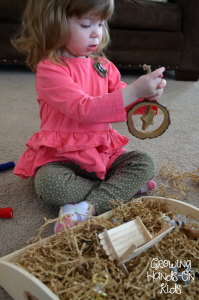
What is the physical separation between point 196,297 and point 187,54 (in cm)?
181

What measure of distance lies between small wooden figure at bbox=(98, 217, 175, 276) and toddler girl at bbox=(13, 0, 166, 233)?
0.57 ft

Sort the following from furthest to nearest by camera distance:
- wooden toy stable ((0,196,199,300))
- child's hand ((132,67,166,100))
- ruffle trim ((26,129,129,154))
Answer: ruffle trim ((26,129,129,154))
child's hand ((132,67,166,100))
wooden toy stable ((0,196,199,300))

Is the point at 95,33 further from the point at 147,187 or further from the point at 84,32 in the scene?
the point at 147,187

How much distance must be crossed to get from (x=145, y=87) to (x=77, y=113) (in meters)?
0.19

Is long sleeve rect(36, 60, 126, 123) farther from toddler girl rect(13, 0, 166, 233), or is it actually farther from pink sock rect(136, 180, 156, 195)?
pink sock rect(136, 180, 156, 195)

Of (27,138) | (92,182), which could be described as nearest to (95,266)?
(92,182)

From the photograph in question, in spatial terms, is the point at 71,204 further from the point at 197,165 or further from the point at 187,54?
the point at 187,54

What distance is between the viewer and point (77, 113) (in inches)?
30.1

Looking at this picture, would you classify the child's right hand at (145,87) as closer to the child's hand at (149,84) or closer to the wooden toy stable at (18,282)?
the child's hand at (149,84)

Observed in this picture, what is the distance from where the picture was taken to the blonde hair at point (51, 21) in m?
0.73

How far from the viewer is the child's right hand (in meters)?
0.71

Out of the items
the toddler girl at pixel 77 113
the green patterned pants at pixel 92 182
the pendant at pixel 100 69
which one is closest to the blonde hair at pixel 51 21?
the toddler girl at pixel 77 113

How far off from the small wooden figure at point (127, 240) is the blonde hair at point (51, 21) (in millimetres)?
507

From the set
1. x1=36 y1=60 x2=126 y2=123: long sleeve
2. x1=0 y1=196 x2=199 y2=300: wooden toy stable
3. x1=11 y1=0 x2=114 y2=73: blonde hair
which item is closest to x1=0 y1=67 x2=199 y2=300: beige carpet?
x1=0 y1=196 x2=199 y2=300: wooden toy stable
